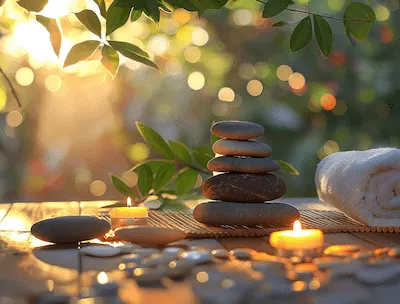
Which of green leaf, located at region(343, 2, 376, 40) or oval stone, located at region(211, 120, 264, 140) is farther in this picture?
oval stone, located at region(211, 120, 264, 140)

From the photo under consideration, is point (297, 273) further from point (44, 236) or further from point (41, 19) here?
point (41, 19)

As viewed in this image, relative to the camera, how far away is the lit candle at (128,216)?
1297 mm

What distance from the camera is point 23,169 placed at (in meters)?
3.80

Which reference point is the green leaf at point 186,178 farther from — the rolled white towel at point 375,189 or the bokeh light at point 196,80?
the bokeh light at point 196,80

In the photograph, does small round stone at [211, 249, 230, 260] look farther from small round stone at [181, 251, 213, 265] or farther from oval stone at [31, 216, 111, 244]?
oval stone at [31, 216, 111, 244]

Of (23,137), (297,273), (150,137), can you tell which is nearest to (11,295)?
(297,273)

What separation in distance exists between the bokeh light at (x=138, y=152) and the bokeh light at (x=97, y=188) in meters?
0.30

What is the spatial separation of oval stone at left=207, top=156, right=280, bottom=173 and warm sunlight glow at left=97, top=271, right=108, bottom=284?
1.63ft

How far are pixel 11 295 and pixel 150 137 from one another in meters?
0.89

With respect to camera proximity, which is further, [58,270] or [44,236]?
[44,236]

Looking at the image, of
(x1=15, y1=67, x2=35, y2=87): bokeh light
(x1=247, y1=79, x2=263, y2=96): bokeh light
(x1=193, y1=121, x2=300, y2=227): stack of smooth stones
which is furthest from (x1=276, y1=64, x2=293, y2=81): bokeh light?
(x1=193, y1=121, x2=300, y2=227): stack of smooth stones

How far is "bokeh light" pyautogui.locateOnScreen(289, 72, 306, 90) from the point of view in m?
3.54

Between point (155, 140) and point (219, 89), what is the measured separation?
6.39 ft

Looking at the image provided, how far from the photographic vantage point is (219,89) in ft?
11.7
